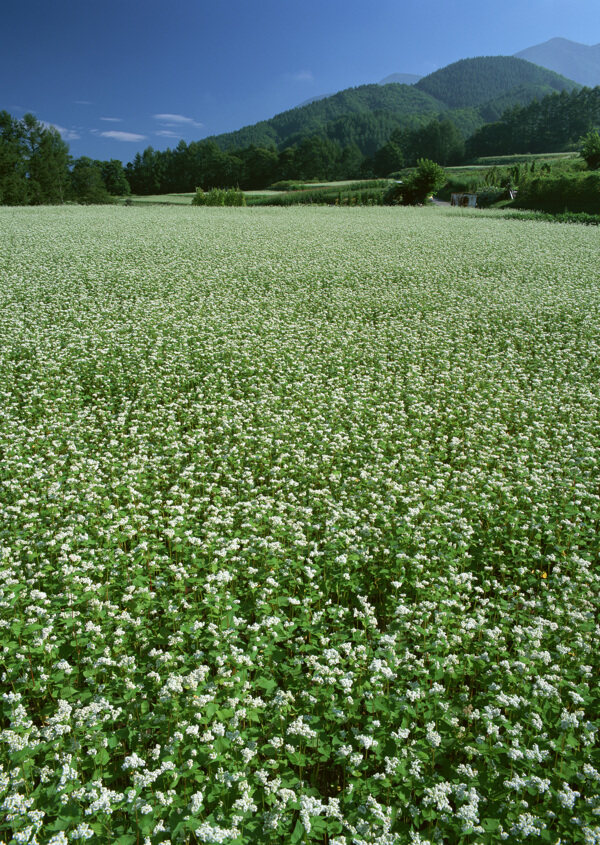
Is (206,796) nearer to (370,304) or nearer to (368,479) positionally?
(368,479)

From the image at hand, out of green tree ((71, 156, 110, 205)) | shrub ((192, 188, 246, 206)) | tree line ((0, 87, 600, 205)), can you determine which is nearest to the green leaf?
shrub ((192, 188, 246, 206))

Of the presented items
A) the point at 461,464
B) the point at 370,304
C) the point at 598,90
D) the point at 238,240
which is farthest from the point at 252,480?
the point at 598,90

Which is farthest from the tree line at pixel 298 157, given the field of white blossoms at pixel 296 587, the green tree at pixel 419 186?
the field of white blossoms at pixel 296 587

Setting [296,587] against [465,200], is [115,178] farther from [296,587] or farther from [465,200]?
[296,587]

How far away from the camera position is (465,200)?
202ft

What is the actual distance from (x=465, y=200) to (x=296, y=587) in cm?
6719

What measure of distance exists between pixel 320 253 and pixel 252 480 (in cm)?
1766

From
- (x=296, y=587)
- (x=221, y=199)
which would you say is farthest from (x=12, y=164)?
(x=296, y=587)

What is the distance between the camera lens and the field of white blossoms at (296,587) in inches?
109

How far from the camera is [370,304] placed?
46.9 ft

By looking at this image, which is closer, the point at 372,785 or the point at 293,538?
the point at 372,785

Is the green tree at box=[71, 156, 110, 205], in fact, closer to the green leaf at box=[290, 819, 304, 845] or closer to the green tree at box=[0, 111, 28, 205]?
the green tree at box=[0, 111, 28, 205]

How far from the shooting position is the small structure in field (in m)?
60.0

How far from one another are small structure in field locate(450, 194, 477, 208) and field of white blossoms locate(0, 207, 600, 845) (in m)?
56.7
